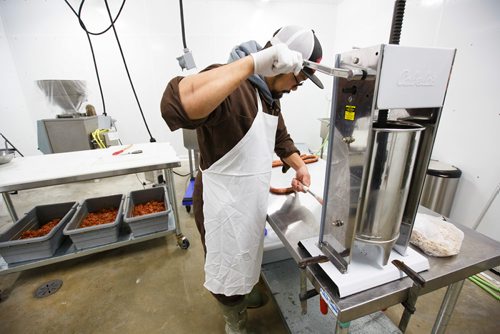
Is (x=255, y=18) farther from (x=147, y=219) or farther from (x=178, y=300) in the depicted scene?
(x=178, y=300)

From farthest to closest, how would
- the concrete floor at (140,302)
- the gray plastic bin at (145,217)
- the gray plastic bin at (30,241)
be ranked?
the gray plastic bin at (145,217) → the gray plastic bin at (30,241) → the concrete floor at (140,302)

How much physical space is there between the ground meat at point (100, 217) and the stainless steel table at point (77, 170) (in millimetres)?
173

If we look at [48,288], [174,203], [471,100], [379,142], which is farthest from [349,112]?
[48,288]

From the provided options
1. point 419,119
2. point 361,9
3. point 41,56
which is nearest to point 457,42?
point 361,9

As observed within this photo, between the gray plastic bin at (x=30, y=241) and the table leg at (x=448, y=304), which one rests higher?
the table leg at (x=448, y=304)

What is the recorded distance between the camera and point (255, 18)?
12.2ft

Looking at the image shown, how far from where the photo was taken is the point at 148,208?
2.01 m

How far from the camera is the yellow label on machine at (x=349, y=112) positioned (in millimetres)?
570

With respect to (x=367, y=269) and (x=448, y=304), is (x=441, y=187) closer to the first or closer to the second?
(x=448, y=304)

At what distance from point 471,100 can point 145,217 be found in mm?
2721

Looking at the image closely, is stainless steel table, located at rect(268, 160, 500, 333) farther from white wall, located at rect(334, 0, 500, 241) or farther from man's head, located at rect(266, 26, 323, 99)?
white wall, located at rect(334, 0, 500, 241)

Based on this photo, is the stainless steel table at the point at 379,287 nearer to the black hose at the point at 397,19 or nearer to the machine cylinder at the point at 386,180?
the machine cylinder at the point at 386,180

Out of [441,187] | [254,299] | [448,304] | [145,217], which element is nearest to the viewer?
[448,304]

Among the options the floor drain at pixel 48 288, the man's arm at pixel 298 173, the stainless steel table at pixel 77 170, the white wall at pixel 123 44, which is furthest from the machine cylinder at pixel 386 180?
the white wall at pixel 123 44
